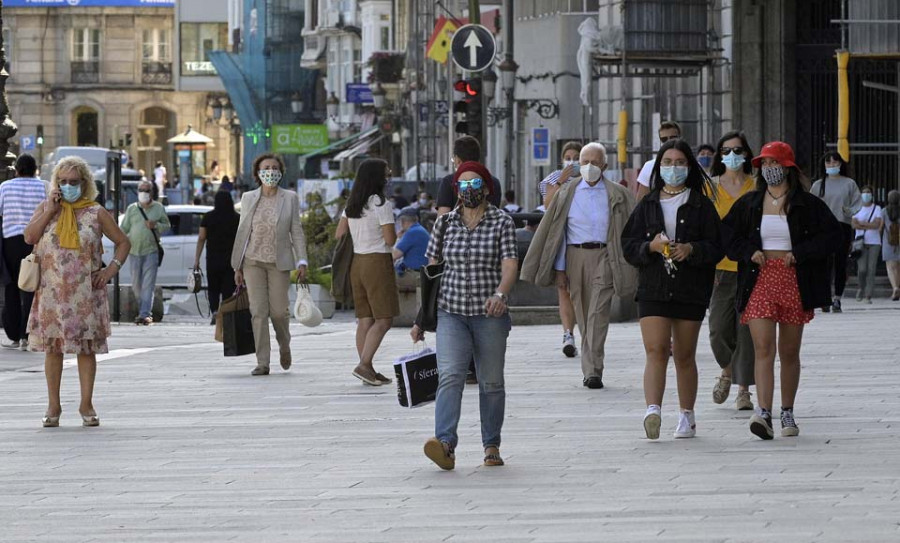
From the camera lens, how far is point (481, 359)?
1056cm

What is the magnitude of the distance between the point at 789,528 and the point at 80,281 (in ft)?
18.6

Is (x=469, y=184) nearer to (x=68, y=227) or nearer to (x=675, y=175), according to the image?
(x=675, y=175)

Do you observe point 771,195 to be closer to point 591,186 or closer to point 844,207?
point 591,186

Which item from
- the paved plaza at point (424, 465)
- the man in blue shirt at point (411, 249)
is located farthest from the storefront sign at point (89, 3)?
the man in blue shirt at point (411, 249)

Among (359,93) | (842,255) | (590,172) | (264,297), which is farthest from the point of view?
(359,93)

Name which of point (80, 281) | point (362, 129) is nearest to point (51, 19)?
point (362, 129)

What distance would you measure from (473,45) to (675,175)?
56.8ft

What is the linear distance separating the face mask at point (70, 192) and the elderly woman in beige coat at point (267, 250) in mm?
3273

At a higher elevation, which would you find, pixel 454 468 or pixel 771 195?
pixel 771 195

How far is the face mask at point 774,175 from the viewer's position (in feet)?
37.4

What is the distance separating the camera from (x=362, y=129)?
68812 mm

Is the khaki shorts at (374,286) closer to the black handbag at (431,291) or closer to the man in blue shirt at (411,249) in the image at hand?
the man in blue shirt at (411,249)

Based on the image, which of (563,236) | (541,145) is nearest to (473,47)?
(541,145)

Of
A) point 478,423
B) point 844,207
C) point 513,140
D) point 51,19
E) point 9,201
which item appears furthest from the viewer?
point 51,19
